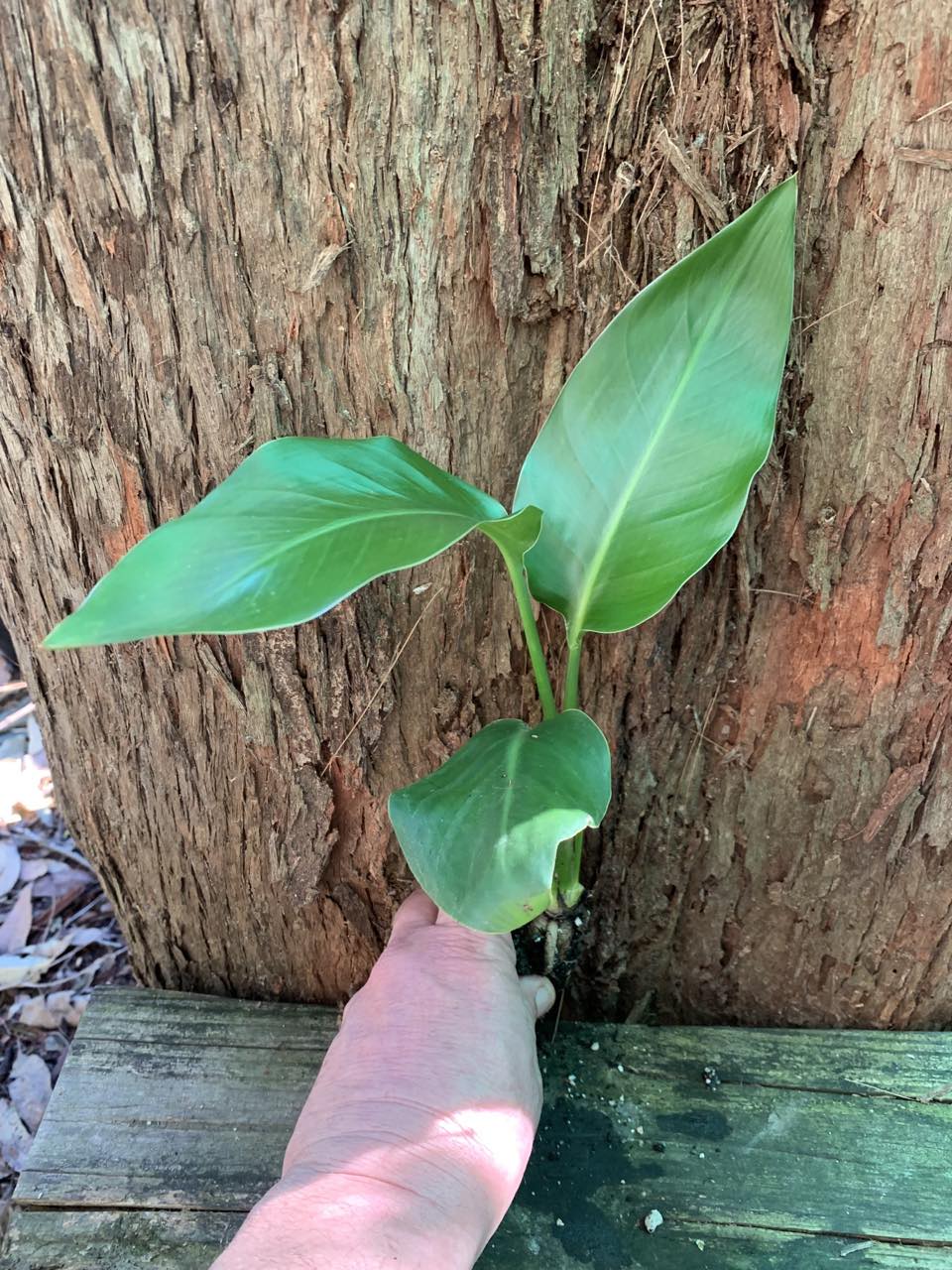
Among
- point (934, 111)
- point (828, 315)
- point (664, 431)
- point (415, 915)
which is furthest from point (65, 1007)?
point (934, 111)

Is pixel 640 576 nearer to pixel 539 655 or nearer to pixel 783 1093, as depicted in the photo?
pixel 539 655

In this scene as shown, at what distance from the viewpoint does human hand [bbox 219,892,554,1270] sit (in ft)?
2.43

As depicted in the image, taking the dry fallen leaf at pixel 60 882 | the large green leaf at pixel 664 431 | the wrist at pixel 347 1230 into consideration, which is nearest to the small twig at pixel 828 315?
the large green leaf at pixel 664 431

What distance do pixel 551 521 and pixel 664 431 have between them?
0.45 ft

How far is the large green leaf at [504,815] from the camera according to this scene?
714mm

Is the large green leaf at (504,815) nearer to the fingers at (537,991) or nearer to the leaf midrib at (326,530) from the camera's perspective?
the leaf midrib at (326,530)

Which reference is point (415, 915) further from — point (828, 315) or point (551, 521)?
point (828, 315)

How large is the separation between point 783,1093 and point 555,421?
946 millimetres

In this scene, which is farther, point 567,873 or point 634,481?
point 567,873

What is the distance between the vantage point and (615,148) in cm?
84

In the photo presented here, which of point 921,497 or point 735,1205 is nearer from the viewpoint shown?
point 921,497

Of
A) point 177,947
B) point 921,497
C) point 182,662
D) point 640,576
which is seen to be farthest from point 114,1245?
point 921,497

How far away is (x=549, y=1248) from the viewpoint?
3.23 ft

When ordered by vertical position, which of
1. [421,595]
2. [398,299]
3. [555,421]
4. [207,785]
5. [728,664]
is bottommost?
[207,785]
